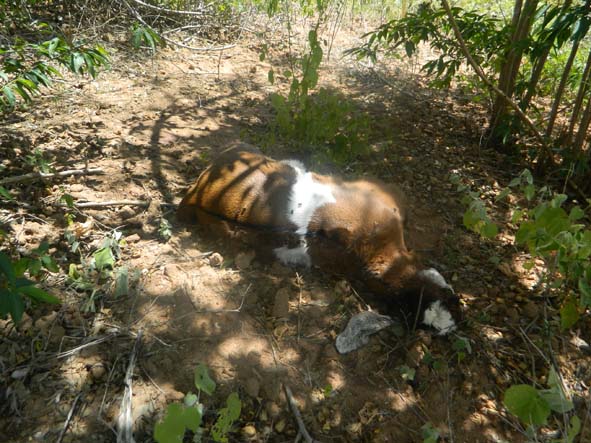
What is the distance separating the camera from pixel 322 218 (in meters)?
3.09

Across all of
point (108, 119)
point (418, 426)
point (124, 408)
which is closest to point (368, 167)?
point (418, 426)

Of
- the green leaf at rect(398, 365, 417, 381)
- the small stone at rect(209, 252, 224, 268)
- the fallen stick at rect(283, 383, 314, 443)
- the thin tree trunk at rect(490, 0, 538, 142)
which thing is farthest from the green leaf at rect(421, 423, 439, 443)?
the thin tree trunk at rect(490, 0, 538, 142)

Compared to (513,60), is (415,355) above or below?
below

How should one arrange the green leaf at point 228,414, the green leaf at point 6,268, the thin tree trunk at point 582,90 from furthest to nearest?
the thin tree trunk at point 582,90 < the green leaf at point 228,414 < the green leaf at point 6,268

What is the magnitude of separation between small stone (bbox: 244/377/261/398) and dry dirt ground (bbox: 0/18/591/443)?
19 mm

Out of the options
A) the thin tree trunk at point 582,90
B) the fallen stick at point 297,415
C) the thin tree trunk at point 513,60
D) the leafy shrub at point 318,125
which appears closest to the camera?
the fallen stick at point 297,415

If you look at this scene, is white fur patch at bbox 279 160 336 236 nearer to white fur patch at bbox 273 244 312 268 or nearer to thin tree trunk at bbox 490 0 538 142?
white fur patch at bbox 273 244 312 268

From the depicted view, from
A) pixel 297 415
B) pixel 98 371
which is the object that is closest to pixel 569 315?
pixel 297 415

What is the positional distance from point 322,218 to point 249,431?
156 centimetres

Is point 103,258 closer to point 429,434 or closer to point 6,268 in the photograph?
point 6,268

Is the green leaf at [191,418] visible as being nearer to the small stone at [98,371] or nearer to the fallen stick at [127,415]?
the fallen stick at [127,415]

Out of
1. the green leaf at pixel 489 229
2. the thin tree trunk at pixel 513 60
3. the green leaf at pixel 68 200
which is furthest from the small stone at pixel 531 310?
the green leaf at pixel 68 200

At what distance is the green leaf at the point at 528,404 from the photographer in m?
1.59

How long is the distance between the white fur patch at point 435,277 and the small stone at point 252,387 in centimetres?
137
